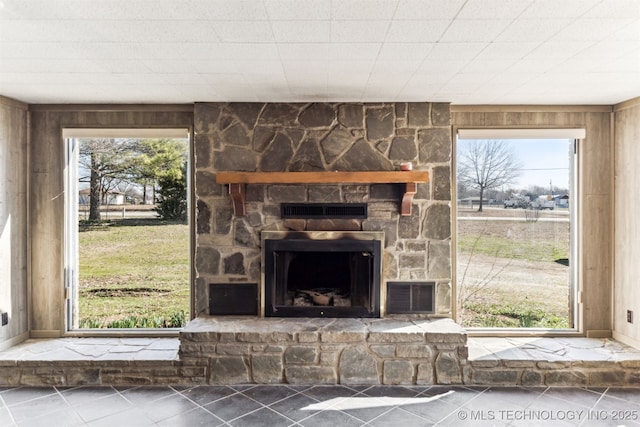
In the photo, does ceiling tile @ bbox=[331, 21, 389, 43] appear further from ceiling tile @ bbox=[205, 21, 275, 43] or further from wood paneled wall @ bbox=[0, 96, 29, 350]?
wood paneled wall @ bbox=[0, 96, 29, 350]

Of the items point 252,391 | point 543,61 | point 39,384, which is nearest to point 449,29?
point 543,61

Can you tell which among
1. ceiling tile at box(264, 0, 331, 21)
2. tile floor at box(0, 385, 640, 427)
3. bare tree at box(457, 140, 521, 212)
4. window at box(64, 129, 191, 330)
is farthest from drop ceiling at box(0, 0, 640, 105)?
tile floor at box(0, 385, 640, 427)

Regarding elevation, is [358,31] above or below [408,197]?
above

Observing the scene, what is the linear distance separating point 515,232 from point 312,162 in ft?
6.71

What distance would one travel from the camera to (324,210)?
365 cm

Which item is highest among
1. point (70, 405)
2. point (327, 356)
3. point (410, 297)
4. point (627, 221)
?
point (627, 221)

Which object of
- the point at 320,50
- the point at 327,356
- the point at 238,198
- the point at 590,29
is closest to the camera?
the point at 590,29

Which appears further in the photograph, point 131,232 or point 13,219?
point 131,232

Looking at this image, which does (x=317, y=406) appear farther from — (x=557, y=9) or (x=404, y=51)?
(x=557, y=9)

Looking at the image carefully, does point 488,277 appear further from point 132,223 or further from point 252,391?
point 132,223

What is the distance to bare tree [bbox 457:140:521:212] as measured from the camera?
390 cm

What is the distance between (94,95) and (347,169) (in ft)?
7.20

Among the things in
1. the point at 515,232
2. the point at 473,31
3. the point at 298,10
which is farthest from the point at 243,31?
the point at 515,232

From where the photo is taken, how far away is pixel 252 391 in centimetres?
304
